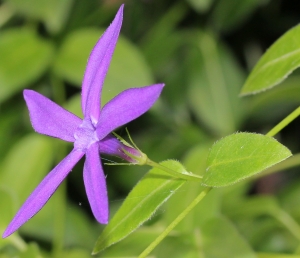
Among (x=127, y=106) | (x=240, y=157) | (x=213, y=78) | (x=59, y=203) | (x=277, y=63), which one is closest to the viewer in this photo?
(x=127, y=106)

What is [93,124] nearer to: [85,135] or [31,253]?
[85,135]

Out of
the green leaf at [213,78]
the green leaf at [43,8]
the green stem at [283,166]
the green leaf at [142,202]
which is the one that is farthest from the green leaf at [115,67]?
the green leaf at [142,202]

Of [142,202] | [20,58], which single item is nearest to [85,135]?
[142,202]

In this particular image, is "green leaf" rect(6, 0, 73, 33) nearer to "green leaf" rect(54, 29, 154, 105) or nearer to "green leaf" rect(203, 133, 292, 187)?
"green leaf" rect(54, 29, 154, 105)

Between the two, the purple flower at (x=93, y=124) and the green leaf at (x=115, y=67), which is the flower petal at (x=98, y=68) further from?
the green leaf at (x=115, y=67)

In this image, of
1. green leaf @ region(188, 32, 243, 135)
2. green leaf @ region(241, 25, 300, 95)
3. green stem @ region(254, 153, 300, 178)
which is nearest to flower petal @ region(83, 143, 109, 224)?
green leaf @ region(241, 25, 300, 95)

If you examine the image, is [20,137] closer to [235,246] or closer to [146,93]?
[235,246]
